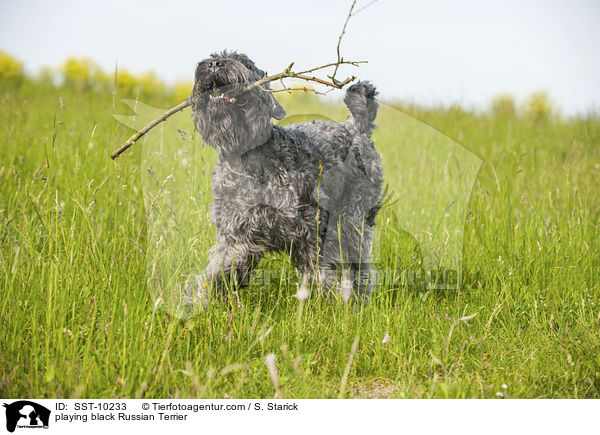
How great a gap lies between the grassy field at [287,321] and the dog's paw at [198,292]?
118mm

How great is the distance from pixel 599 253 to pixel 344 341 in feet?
8.80

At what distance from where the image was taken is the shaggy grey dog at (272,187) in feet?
8.94

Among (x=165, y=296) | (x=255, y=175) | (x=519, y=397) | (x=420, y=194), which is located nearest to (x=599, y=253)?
(x=420, y=194)

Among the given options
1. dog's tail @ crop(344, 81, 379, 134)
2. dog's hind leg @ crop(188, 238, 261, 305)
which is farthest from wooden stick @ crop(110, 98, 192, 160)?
dog's tail @ crop(344, 81, 379, 134)

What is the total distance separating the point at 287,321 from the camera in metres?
2.96

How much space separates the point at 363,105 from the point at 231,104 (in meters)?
1.59

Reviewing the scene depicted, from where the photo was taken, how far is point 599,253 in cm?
397

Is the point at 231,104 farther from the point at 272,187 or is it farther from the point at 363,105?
the point at 363,105

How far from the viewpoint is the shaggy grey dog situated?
2.72m

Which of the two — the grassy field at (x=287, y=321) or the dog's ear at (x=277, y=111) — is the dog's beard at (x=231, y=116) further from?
the grassy field at (x=287, y=321)
